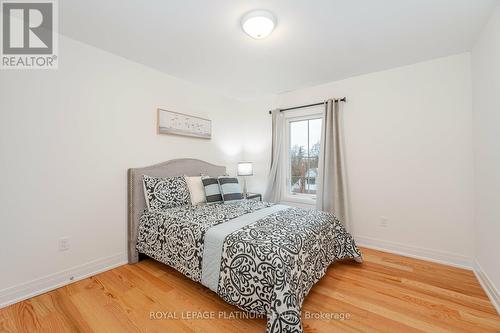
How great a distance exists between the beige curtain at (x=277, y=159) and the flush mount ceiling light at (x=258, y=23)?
185cm

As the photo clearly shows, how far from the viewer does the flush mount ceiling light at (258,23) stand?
1719 millimetres

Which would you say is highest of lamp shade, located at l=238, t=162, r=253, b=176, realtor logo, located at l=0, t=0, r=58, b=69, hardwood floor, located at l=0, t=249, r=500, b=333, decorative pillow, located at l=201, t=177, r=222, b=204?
realtor logo, located at l=0, t=0, r=58, b=69

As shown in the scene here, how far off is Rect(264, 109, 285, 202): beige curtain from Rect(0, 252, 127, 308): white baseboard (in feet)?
7.64

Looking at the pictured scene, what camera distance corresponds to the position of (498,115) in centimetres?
167

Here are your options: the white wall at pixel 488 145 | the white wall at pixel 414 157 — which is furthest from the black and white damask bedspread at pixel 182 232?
the white wall at pixel 488 145

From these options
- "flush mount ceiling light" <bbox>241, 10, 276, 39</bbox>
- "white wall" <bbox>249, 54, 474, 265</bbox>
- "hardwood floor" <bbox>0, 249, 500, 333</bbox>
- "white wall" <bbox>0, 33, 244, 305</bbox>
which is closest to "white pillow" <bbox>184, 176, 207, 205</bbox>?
"white wall" <bbox>0, 33, 244, 305</bbox>

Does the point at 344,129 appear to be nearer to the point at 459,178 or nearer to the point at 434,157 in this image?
the point at 434,157

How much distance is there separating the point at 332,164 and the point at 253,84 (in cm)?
172

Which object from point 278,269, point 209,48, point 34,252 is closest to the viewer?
point 278,269

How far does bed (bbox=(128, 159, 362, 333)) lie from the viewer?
4.60 feet

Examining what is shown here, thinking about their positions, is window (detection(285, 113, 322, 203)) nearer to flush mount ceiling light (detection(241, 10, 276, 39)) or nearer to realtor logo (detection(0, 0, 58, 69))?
flush mount ceiling light (detection(241, 10, 276, 39))

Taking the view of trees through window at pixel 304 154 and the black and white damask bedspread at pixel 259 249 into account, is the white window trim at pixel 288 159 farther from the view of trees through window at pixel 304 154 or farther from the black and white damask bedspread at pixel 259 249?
the black and white damask bedspread at pixel 259 249

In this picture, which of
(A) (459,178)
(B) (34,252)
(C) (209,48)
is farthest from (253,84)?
(B) (34,252)

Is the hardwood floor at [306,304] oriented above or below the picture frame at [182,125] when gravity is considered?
below
